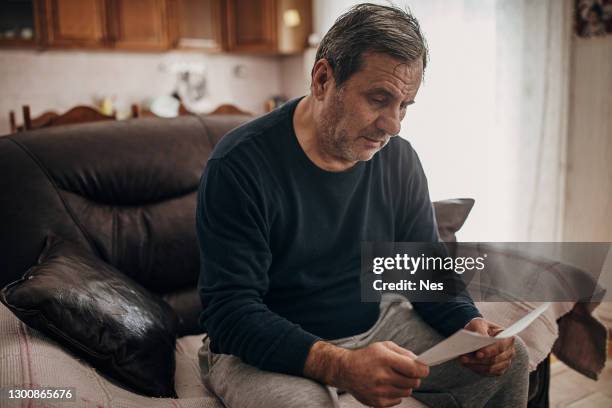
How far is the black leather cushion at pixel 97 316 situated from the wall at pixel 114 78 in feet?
9.87

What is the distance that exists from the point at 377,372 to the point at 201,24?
379 cm

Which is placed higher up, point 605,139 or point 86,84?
point 86,84

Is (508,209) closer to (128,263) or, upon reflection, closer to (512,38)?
(512,38)

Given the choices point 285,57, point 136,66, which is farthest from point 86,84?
point 285,57

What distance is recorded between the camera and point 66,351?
1038 mm

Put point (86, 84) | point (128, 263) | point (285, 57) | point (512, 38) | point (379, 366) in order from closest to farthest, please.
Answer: point (379, 366)
point (128, 263)
point (512, 38)
point (86, 84)
point (285, 57)

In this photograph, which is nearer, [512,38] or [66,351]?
[66,351]

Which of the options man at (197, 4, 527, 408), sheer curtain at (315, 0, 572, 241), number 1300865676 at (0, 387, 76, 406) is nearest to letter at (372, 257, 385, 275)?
man at (197, 4, 527, 408)

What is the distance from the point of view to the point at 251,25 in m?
4.17

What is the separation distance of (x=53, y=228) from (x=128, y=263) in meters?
0.22

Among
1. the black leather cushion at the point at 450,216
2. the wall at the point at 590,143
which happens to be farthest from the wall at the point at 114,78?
the black leather cushion at the point at 450,216

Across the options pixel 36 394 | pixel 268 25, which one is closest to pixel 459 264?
pixel 36 394

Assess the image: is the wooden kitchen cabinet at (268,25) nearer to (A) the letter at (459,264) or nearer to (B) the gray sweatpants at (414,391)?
(A) the letter at (459,264)

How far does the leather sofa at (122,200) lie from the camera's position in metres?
1.33
